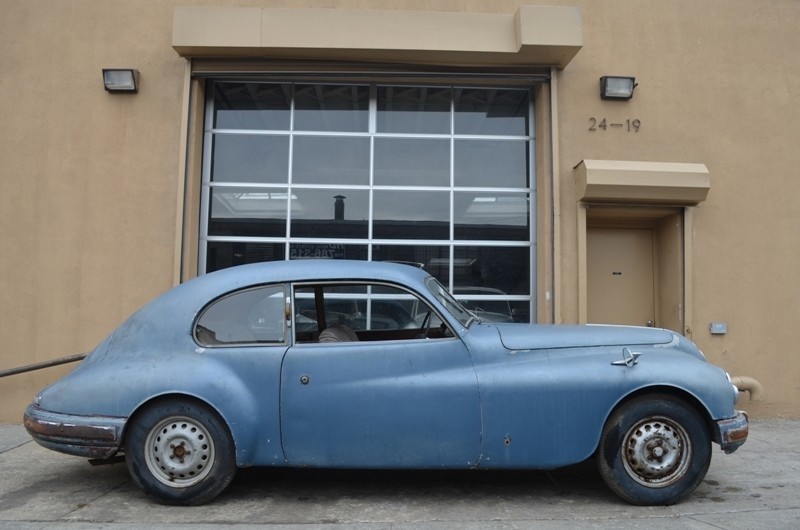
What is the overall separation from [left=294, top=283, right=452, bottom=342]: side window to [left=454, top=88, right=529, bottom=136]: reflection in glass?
3.56 meters

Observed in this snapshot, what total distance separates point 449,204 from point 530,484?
13.1ft

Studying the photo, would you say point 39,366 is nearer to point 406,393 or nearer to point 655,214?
point 406,393

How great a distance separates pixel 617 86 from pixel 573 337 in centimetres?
423

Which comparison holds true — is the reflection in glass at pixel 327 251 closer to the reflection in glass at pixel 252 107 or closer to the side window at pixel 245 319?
the reflection in glass at pixel 252 107

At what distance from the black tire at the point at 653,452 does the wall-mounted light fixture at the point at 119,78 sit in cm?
631

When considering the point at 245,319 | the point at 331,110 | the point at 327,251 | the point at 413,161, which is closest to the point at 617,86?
the point at 413,161

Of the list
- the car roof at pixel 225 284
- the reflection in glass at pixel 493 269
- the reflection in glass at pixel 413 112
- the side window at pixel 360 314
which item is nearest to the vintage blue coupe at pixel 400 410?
the car roof at pixel 225 284

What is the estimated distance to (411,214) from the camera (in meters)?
8.27

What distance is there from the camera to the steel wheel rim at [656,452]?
14.6ft

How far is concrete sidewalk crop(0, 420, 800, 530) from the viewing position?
4246 mm

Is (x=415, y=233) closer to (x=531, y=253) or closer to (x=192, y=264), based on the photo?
(x=531, y=253)

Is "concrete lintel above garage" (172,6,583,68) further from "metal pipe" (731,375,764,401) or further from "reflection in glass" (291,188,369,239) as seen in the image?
"metal pipe" (731,375,764,401)

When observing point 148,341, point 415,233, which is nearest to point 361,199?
point 415,233

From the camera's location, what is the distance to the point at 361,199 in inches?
326
